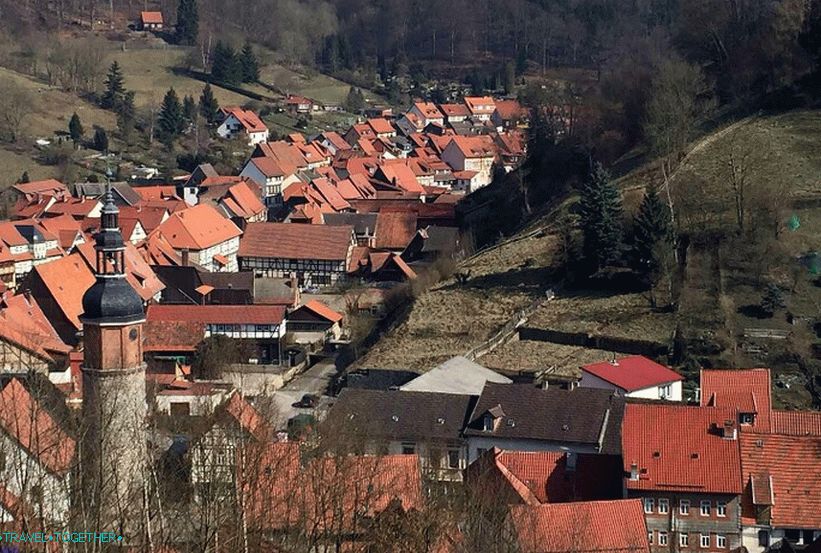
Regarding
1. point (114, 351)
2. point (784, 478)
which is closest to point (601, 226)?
point (784, 478)

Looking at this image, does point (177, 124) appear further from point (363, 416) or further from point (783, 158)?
point (363, 416)

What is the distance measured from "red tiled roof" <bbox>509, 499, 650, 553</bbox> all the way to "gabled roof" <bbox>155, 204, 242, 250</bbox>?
112 feet

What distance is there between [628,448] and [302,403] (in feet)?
41.1

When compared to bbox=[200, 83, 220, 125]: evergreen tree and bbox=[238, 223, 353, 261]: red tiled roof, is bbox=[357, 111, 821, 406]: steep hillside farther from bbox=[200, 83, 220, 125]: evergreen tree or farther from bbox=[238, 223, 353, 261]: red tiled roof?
bbox=[200, 83, 220, 125]: evergreen tree

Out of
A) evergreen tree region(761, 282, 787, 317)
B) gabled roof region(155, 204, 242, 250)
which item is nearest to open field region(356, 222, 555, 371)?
evergreen tree region(761, 282, 787, 317)

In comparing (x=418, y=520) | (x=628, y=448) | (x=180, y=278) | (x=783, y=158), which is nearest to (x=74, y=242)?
(x=180, y=278)

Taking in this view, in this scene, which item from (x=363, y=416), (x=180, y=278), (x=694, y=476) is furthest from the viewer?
(x=180, y=278)

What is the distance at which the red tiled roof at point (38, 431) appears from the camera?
50.7ft

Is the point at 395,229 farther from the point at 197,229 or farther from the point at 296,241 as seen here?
the point at 197,229

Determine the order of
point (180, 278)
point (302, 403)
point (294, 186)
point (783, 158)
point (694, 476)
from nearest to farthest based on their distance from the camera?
point (694, 476)
point (302, 403)
point (783, 158)
point (180, 278)
point (294, 186)

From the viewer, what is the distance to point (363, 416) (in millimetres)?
28797

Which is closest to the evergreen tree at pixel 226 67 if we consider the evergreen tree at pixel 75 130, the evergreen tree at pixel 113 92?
the evergreen tree at pixel 113 92

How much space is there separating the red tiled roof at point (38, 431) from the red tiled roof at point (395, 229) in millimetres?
37103

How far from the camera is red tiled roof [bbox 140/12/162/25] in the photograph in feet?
377
